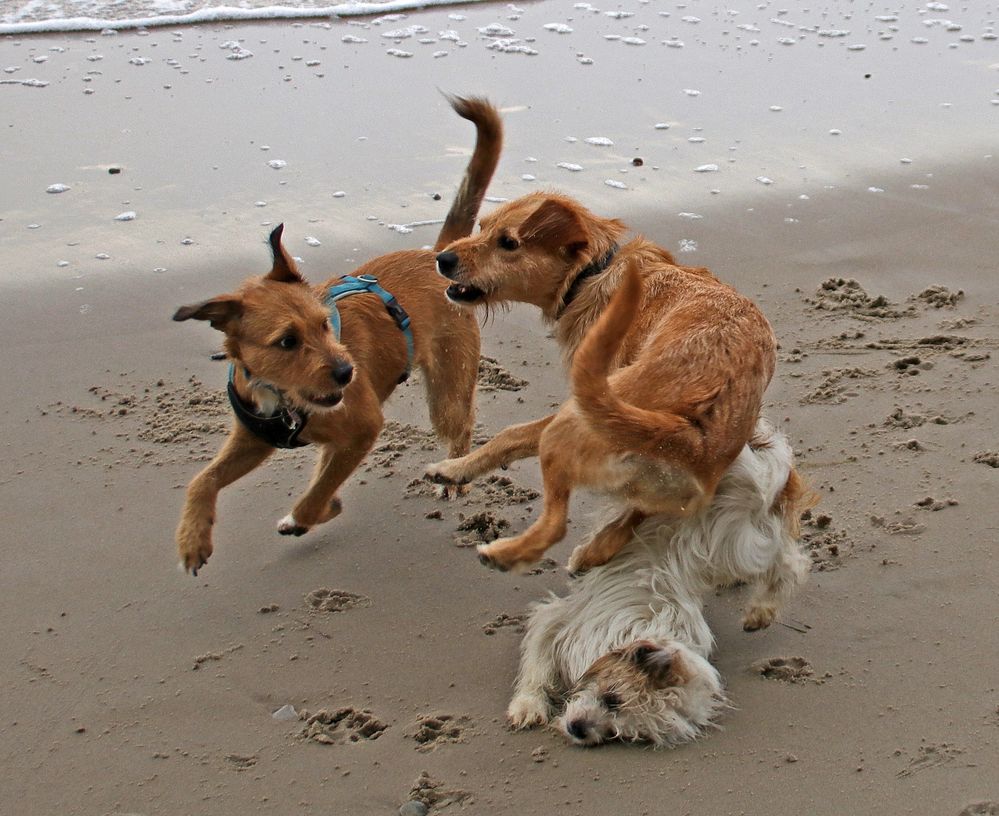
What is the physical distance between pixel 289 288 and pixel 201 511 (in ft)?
2.85

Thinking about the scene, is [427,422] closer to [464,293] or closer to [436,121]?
[464,293]

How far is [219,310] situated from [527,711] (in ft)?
5.62

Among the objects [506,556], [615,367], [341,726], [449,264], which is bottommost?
[341,726]

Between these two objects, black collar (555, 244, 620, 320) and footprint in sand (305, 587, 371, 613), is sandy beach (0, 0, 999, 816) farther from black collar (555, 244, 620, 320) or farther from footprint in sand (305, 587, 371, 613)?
black collar (555, 244, 620, 320)

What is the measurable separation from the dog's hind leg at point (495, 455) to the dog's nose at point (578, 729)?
1.07 m

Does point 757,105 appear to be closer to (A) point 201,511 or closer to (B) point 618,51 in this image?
(B) point 618,51

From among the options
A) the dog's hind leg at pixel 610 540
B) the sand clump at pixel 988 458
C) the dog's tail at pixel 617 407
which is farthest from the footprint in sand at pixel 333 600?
the sand clump at pixel 988 458

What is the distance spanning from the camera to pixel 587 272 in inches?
165

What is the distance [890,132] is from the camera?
822 centimetres

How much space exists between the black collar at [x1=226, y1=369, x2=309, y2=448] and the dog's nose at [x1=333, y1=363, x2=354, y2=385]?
0.18 metres

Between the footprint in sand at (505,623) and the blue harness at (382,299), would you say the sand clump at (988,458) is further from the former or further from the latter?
the blue harness at (382,299)

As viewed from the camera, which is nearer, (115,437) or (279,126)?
(115,437)

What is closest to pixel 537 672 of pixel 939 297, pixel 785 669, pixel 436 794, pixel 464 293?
pixel 436 794

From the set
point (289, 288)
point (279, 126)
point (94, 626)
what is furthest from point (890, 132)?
point (94, 626)
